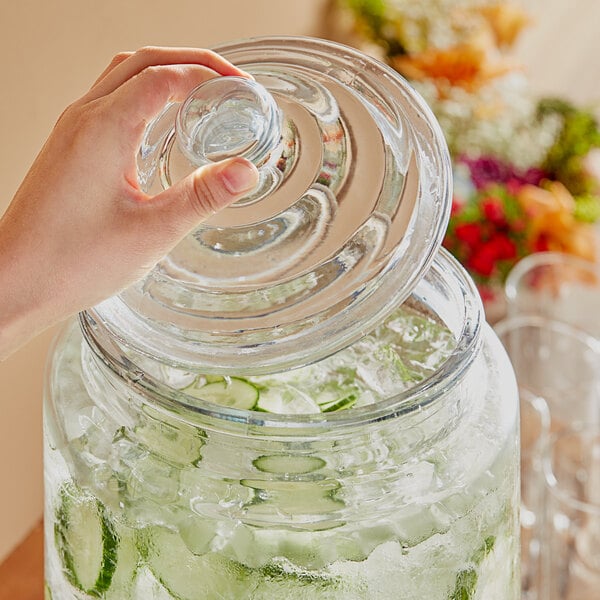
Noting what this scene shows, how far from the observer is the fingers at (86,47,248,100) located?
49 centimetres

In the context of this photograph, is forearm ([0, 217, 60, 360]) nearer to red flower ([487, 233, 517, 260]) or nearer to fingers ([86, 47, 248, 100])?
fingers ([86, 47, 248, 100])

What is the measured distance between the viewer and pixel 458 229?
52.1 inches

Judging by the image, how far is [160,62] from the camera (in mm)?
489

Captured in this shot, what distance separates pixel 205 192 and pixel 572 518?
0.72 metres

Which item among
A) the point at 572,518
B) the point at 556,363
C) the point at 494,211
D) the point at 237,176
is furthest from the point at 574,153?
A: the point at 237,176

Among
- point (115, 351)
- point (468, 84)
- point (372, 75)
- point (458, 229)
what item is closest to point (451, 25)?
point (468, 84)

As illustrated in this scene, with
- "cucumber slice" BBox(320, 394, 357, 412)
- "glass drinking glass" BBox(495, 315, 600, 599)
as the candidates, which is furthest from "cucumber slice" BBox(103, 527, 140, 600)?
"glass drinking glass" BBox(495, 315, 600, 599)

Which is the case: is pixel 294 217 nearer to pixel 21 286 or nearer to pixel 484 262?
pixel 21 286

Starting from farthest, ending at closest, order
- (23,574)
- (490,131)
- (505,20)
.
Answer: (505,20) < (490,131) < (23,574)

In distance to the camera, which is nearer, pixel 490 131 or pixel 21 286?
pixel 21 286

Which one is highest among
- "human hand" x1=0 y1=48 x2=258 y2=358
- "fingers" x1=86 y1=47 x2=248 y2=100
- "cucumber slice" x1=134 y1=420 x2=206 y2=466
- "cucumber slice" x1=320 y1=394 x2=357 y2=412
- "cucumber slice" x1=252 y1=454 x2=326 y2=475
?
"fingers" x1=86 y1=47 x2=248 y2=100

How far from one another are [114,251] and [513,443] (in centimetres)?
26

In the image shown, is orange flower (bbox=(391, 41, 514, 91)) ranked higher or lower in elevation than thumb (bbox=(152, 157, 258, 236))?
lower

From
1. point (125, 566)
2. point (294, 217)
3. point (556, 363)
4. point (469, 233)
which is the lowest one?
point (556, 363)
